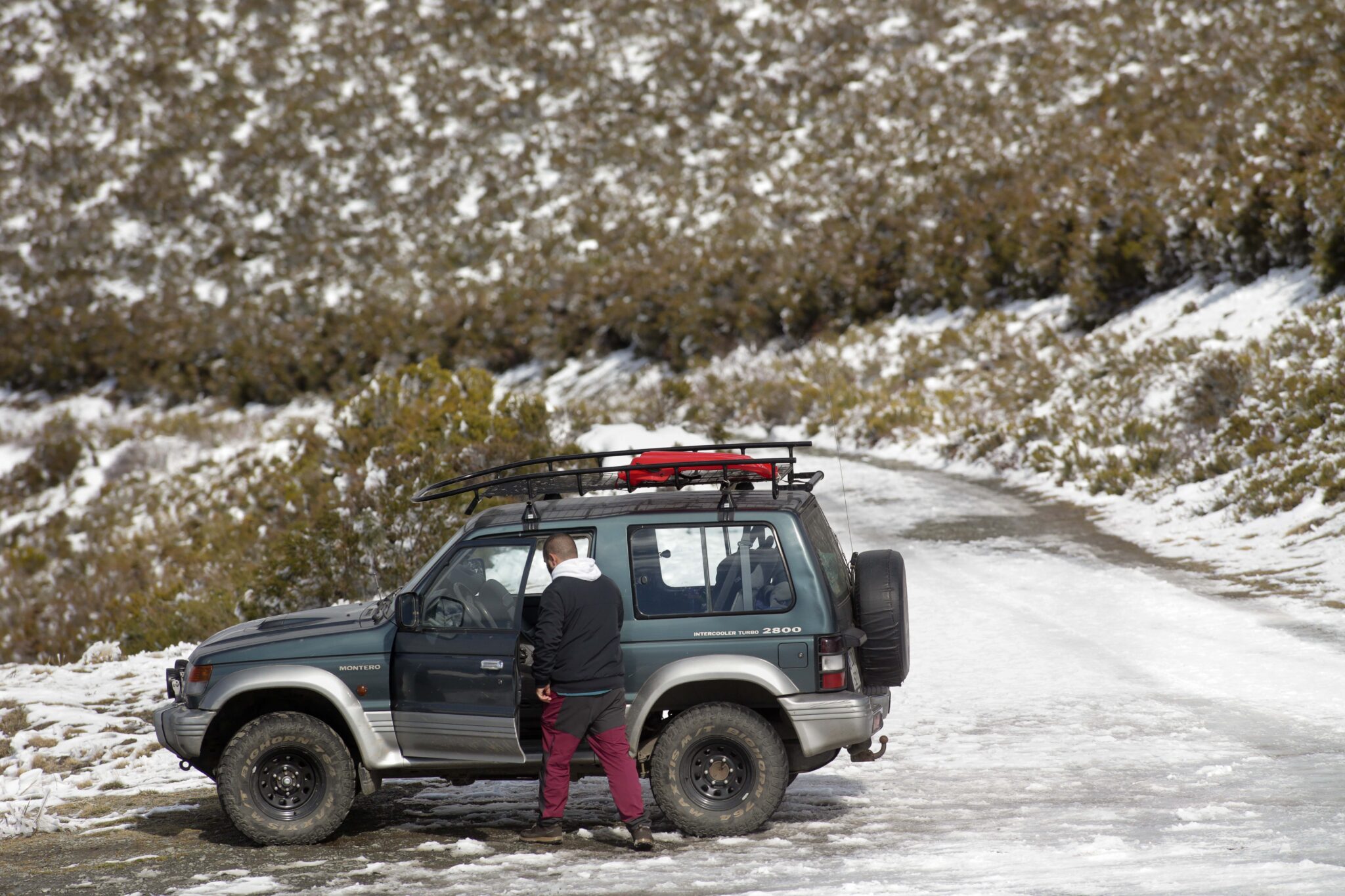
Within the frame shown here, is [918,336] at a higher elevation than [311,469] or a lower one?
higher

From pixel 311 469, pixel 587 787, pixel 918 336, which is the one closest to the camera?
pixel 587 787

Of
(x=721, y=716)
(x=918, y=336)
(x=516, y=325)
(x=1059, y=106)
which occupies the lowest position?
(x=721, y=716)

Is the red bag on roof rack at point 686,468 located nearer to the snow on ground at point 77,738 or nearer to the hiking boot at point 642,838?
the hiking boot at point 642,838

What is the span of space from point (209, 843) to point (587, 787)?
222cm

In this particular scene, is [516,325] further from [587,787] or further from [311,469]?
[587,787]

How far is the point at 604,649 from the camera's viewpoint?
5957mm

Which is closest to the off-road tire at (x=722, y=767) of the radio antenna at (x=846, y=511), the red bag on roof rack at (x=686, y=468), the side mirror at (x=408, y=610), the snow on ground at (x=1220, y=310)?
the red bag on roof rack at (x=686, y=468)

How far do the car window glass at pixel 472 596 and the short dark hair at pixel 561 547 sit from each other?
37 cm

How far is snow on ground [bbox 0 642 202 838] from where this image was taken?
7660 mm

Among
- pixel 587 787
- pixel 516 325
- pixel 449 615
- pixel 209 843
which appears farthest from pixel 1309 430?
pixel 516 325

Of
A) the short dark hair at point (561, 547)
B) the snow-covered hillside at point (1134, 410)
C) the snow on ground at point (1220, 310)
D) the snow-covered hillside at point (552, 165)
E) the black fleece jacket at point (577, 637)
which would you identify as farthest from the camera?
the snow-covered hillside at point (552, 165)

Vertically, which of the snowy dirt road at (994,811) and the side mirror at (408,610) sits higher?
the side mirror at (408,610)

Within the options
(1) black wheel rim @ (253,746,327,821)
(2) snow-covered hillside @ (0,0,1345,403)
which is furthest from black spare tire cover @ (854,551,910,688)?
(2) snow-covered hillside @ (0,0,1345,403)

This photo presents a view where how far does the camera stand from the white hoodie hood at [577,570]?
6.00m
